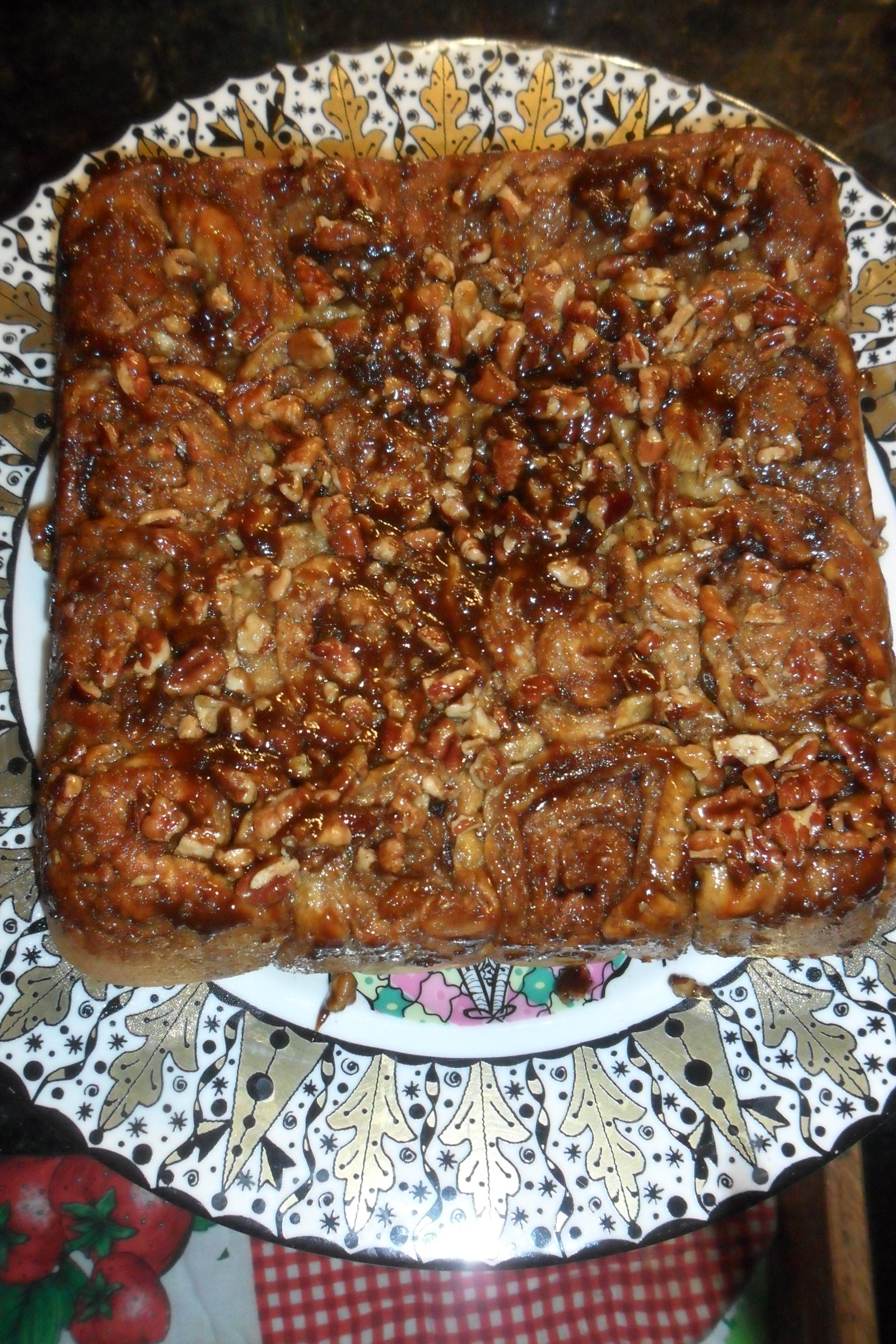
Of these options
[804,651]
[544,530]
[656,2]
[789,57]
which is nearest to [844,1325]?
[804,651]

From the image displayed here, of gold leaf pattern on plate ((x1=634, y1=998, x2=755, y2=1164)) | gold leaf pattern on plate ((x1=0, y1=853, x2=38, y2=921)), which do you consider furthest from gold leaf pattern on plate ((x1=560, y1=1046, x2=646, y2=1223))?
gold leaf pattern on plate ((x1=0, y1=853, x2=38, y2=921))

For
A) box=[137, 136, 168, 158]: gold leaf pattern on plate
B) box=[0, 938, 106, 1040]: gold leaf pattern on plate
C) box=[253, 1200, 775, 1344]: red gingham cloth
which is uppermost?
box=[137, 136, 168, 158]: gold leaf pattern on plate

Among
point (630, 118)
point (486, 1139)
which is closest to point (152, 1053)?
point (486, 1139)

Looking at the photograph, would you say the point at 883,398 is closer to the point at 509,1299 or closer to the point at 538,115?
the point at 538,115

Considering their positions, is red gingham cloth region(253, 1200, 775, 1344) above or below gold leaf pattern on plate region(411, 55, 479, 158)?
below

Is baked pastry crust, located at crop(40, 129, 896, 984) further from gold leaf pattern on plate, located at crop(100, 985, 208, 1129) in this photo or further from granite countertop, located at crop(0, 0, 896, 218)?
granite countertop, located at crop(0, 0, 896, 218)
